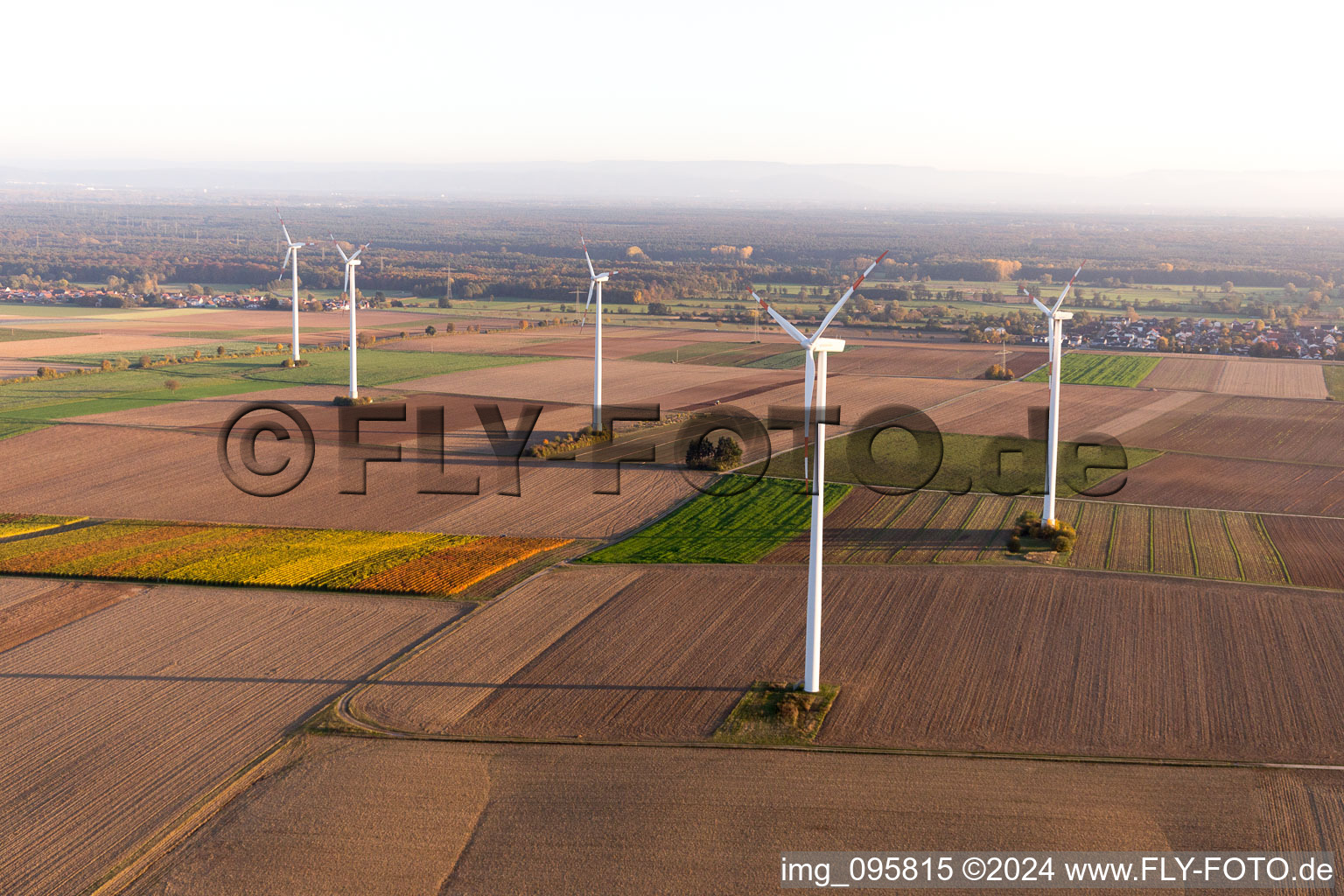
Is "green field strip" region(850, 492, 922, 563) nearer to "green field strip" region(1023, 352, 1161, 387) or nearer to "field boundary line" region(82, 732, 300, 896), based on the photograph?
"field boundary line" region(82, 732, 300, 896)

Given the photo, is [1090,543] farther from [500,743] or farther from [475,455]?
[475,455]

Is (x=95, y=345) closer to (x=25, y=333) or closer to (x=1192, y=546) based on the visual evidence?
(x=25, y=333)

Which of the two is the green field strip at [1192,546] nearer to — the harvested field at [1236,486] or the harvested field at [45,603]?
the harvested field at [1236,486]

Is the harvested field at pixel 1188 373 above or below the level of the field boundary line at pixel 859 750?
above

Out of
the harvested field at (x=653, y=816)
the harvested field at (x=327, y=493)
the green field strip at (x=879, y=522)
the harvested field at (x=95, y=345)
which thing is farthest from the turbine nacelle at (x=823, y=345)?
the harvested field at (x=95, y=345)

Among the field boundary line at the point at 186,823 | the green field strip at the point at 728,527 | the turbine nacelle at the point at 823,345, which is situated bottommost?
the field boundary line at the point at 186,823

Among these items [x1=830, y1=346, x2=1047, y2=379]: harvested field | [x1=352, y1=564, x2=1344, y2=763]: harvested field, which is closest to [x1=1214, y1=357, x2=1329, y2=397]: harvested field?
[x1=830, y1=346, x2=1047, y2=379]: harvested field

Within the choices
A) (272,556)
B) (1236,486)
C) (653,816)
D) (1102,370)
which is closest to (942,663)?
(653,816)
